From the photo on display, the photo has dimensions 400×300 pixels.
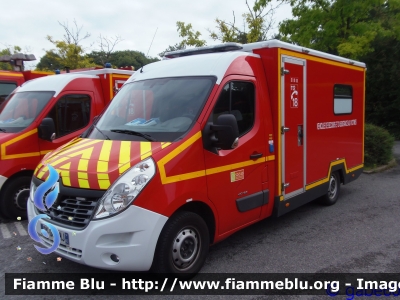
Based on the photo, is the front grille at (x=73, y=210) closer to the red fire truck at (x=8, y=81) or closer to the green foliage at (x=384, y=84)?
the red fire truck at (x=8, y=81)

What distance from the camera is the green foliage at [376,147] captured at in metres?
10.3

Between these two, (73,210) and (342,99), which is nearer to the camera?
(73,210)

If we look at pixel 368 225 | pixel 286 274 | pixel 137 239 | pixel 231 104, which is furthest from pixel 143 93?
pixel 368 225

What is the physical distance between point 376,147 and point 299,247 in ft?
21.1

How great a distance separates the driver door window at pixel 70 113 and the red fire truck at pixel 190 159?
1.98m

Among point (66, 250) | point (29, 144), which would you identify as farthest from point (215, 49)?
point (29, 144)

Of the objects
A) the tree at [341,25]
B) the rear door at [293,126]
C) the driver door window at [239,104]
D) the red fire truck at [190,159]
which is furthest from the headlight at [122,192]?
the tree at [341,25]

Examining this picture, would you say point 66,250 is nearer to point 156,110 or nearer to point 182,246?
point 182,246

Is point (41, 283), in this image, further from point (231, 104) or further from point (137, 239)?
point (231, 104)

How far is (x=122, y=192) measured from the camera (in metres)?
3.47

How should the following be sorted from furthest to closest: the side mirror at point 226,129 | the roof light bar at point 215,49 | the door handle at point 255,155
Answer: the roof light bar at point 215,49
the door handle at point 255,155
the side mirror at point 226,129

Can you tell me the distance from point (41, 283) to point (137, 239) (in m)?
1.40

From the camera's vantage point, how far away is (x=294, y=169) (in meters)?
5.50

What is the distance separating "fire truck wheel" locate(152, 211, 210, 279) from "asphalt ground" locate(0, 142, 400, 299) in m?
0.28
